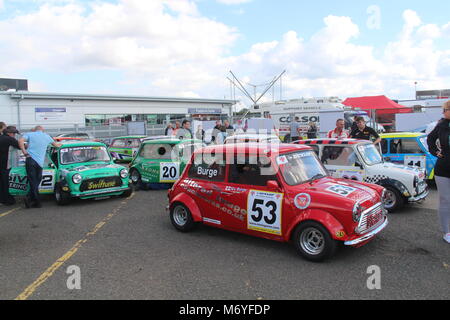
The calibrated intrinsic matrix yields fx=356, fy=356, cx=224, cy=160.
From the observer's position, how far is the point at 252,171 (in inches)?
208

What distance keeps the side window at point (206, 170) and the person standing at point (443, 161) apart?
10.3 feet

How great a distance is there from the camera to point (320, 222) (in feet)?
14.7

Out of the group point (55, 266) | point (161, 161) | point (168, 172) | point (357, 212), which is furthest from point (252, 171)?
point (161, 161)

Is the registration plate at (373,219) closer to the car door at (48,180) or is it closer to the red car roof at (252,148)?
the red car roof at (252,148)

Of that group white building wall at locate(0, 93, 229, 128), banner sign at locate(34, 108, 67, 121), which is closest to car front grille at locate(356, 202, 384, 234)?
white building wall at locate(0, 93, 229, 128)

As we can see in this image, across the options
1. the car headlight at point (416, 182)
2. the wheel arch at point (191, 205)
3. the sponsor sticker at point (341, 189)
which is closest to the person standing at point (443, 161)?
the sponsor sticker at point (341, 189)

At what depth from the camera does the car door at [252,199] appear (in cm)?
496

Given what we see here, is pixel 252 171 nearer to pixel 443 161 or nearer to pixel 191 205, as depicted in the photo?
pixel 191 205

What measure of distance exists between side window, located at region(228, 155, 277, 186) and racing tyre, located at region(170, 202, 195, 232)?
105cm

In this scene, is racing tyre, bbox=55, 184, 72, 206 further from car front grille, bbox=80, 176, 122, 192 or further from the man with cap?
the man with cap

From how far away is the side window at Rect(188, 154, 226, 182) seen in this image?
18.6 ft

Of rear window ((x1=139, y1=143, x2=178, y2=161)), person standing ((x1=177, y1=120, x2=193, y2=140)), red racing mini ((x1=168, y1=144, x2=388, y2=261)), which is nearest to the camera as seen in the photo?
red racing mini ((x1=168, y1=144, x2=388, y2=261))
